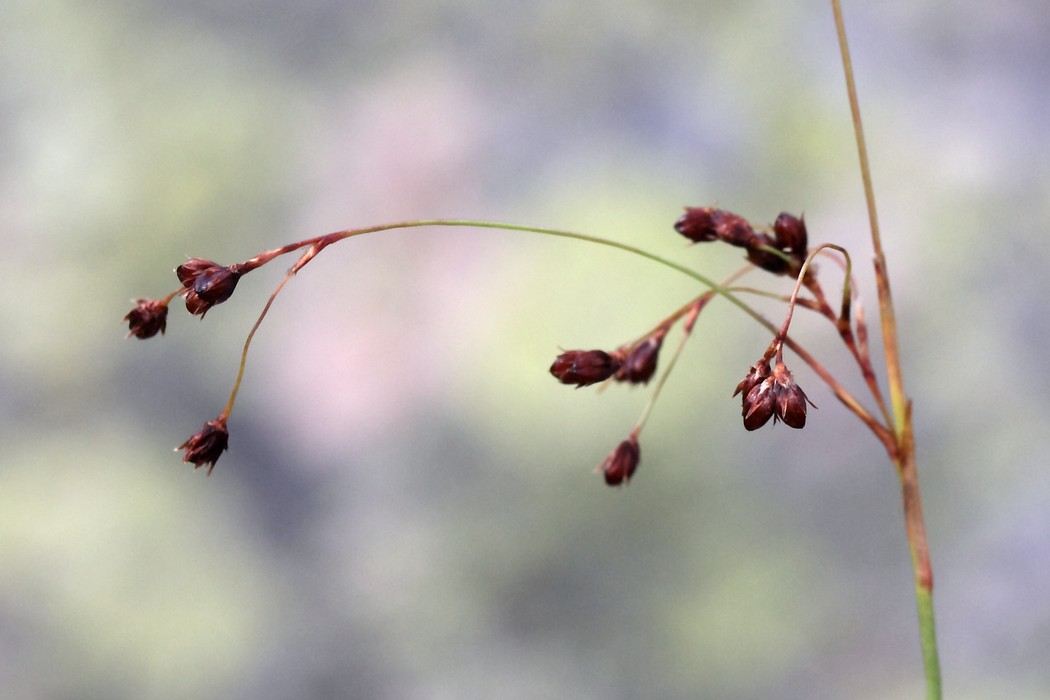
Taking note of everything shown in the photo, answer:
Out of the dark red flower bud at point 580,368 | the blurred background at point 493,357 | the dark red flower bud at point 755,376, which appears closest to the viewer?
the dark red flower bud at point 755,376

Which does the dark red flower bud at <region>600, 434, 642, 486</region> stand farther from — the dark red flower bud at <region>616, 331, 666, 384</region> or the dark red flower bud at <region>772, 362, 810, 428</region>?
the dark red flower bud at <region>772, 362, 810, 428</region>

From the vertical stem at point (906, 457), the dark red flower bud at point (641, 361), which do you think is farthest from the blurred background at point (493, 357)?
the vertical stem at point (906, 457)

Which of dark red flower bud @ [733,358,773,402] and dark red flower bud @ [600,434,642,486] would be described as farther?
dark red flower bud @ [600,434,642,486]

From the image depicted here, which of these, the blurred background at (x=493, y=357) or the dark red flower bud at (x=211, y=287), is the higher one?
the blurred background at (x=493, y=357)

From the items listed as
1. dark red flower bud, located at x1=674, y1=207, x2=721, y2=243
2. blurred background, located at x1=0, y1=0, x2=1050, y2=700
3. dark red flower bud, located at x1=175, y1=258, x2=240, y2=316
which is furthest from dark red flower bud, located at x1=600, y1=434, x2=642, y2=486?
blurred background, located at x1=0, y1=0, x2=1050, y2=700

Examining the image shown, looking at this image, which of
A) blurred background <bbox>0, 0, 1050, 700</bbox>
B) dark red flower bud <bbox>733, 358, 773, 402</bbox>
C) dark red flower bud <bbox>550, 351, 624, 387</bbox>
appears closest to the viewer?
dark red flower bud <bbox>733, 358, 773, 402</bbox>

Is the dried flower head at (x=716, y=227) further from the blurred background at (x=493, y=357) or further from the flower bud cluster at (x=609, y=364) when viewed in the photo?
the blurred background at (x=493, y=357)

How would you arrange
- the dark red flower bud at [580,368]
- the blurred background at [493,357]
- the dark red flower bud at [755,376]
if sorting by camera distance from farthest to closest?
the blurred background at [493,357]
the dark red flower bud at [580,368]
the dark red flower bud at [755,376]

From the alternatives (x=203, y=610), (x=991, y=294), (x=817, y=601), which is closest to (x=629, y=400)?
(x=817, y=601)

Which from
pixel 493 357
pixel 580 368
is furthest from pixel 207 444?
pixel 493 357
